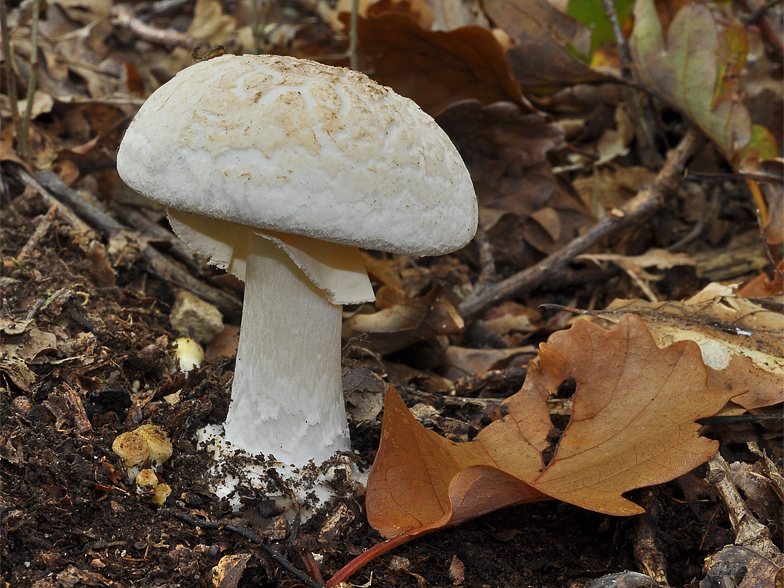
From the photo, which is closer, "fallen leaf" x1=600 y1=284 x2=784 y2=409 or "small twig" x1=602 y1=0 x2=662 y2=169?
"fallen leaf" x1=600 y1=284 x2=784 y2=409

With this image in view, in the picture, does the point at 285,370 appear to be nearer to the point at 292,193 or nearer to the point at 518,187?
the point at 292,193

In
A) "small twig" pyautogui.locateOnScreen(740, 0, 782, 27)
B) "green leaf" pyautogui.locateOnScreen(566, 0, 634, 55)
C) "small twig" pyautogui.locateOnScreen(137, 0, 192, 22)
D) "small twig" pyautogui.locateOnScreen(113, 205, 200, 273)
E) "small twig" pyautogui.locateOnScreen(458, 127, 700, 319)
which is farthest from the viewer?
"small twig" pyautogui.locateOnScreen(137, 0, 192, 22)

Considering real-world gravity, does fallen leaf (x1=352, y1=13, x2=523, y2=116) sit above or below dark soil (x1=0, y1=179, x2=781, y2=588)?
above

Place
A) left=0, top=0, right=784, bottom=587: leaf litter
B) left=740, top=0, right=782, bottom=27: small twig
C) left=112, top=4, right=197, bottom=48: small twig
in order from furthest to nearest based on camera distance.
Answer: left=112, top=4, right=197, bottom=48: small twig < left=740, top=0, right=782, bottom=27: small twig < left=0, top=0, right=784, bottom=587: leaf litter

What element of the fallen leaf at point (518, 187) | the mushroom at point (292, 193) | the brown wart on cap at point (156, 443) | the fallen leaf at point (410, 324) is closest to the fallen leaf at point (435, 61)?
the fallen leaf at point (518, 187)

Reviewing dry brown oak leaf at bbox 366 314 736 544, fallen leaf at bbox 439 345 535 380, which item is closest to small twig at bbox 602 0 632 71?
fallen leaf at bbox 439 345 535 380

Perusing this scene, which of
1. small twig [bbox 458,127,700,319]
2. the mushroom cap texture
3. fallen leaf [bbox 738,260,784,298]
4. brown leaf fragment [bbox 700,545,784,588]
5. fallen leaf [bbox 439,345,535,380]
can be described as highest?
the mushroom cap texture

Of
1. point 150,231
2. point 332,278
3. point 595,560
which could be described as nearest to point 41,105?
point 150,231

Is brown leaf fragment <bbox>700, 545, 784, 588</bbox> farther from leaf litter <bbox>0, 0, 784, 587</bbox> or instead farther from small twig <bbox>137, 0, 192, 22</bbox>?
small twig <bbox>137, 0, 192, 22</bbox>
